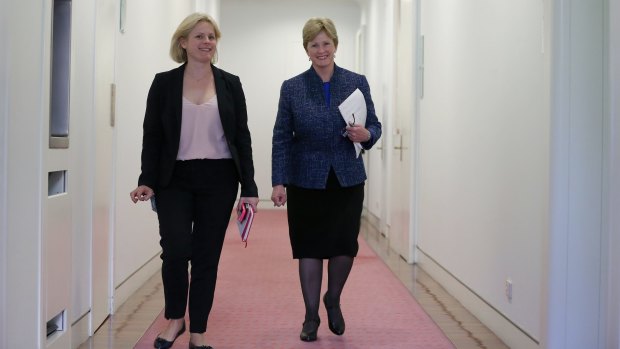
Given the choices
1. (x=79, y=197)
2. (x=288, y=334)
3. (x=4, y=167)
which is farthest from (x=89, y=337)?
(x=4, y=167)

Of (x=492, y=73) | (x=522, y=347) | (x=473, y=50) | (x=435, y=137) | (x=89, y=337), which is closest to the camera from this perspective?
(x=522, y=347)

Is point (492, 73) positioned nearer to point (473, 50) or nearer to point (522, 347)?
point (473, 50)

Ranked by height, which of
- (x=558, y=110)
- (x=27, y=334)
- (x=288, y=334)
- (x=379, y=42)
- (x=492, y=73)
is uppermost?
(x=379, y=42)

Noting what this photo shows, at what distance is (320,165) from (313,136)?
0.13m

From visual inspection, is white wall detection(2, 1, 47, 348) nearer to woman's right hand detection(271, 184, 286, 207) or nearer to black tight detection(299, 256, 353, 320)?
woman's right hand detection(271, 184, 286, 207)

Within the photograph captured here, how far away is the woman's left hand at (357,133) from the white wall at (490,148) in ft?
2.07

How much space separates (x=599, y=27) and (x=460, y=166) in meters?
1.74

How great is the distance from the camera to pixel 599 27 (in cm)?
235

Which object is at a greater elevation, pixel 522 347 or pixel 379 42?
pixel 379 42

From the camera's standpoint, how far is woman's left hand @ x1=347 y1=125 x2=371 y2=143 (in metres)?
2.97

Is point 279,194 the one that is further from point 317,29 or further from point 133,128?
point 133,128

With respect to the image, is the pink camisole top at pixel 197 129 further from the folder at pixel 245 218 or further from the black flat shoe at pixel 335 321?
the black flat shoe at pixel 335 321

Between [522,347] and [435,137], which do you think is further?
[435,137]

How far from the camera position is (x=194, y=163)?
281 cm
